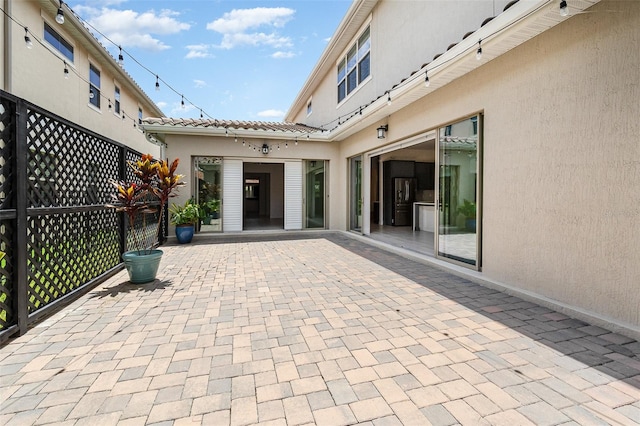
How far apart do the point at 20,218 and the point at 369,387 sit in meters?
3.53

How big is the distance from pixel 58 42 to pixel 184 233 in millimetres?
6273

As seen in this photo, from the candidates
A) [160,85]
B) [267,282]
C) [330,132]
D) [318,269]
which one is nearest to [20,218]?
[267,282]

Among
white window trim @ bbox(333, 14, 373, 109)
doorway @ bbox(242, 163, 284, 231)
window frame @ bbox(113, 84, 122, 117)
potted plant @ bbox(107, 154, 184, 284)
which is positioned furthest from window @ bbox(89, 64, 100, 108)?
white window trim @ bbox(333, 14, 373, 109)

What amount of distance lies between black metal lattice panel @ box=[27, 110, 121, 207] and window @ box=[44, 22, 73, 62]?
5.32 meters

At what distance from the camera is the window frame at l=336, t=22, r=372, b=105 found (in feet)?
26.8

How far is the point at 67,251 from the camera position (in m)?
3.91

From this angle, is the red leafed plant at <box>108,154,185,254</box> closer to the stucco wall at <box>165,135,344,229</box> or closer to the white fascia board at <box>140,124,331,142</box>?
the white fascia board at <box>140,124,331,142</box>

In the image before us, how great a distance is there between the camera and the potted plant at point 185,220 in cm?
840

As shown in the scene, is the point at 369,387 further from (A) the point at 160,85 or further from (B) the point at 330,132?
(B) the point at 330,132

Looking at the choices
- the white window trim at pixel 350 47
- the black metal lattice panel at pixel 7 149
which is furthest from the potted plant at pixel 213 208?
the black metal lattice panel at pixel 7 149

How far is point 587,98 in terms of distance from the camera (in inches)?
123

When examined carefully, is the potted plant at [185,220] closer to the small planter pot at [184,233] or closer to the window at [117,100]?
the small planter pot at [184,233]

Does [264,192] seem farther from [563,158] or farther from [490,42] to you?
[563,158]

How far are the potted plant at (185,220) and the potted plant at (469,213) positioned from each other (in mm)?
6780
